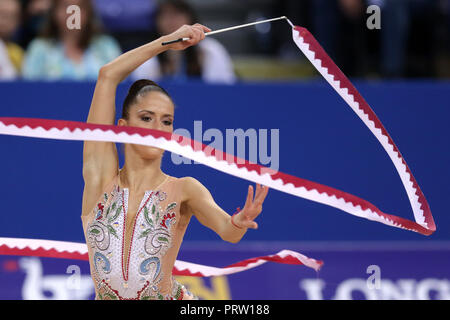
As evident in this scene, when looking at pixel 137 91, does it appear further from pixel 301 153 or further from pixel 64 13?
pixel 301 153

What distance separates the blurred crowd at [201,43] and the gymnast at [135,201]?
2.83ft

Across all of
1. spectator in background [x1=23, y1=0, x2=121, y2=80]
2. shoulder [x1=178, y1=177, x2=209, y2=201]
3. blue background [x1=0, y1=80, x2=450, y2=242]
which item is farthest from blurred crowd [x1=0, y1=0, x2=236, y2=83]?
shoulder [x1=178, y1=177, x2=209, y2=201]

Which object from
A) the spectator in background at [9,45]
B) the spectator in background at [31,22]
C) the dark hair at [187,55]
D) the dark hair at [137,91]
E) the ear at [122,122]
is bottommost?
the ear at [122,122]

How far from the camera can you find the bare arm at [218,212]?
1.67 meters

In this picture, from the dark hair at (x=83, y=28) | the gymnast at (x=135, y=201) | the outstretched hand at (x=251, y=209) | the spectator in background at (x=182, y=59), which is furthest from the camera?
the dark hair at (x=83, y=28)

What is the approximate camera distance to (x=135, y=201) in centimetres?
179

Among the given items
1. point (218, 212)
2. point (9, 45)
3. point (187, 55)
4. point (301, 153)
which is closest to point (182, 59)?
point (187, 55)

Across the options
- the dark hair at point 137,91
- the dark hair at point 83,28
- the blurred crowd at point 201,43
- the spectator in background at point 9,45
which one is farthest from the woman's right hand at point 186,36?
the spectator in background at point 9,45

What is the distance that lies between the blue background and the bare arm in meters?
1.00

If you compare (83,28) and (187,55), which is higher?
(83,28)

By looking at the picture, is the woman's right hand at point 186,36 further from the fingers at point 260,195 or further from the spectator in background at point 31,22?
the spectator in background at point 31,22

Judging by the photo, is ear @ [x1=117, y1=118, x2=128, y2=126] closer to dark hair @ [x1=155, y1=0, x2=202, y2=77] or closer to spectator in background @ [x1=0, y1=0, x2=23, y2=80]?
dark hair @ [x1=155, y1=0, x2=202, y2=77]

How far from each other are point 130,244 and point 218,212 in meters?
0.24

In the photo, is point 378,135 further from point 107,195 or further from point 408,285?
point 408,285
